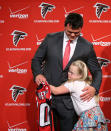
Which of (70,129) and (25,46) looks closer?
(70,129)

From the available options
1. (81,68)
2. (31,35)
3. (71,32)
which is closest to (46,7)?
(31,35)

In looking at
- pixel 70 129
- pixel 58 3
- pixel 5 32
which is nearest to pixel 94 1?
pixel 58 3

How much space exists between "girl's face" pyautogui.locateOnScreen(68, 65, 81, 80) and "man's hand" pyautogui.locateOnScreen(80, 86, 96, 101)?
120mm

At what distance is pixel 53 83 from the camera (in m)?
2.05

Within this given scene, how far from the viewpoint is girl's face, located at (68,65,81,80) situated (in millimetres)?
1935

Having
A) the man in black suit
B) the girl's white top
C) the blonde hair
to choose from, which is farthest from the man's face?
the girl's white top

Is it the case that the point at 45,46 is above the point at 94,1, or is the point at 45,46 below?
below

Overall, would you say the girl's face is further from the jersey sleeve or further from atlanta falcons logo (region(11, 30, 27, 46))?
atlanta falcons logo (region(11, 30, 27, 46))

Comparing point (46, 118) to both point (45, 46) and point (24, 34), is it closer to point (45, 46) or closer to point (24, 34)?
point (45, 46)

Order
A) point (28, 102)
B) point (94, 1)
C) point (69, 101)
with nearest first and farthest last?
point (69, 101) < point (94, 1) < point (28, 102)

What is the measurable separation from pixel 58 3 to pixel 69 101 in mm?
1396

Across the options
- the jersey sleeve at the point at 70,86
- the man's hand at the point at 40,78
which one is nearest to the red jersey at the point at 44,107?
the man's hand at the point at 40,78

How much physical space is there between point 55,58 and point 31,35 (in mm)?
1069

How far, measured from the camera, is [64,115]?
6.72 feet
